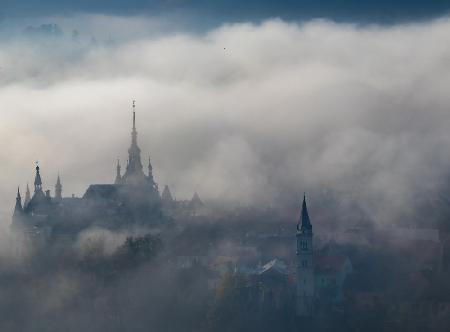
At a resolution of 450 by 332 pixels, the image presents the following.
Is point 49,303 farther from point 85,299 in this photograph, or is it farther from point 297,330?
point 297,330

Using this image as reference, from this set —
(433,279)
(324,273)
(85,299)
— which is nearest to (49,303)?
(85,299)

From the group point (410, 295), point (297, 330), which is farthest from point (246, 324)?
point (410, 295)

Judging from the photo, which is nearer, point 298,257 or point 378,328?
point 378,328

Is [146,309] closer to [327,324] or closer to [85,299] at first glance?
[85,299]

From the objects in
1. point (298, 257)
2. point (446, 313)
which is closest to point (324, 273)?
point (298, 257)

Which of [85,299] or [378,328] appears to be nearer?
[378,328]

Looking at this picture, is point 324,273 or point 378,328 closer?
point 378,328

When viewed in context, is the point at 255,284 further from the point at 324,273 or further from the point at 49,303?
the point at 49,303
